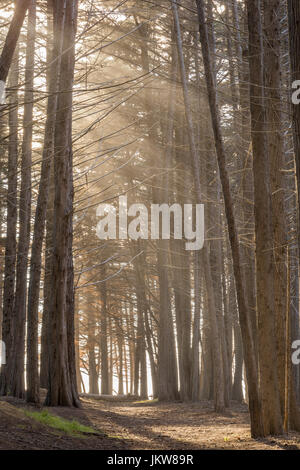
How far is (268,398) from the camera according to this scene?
9242mm

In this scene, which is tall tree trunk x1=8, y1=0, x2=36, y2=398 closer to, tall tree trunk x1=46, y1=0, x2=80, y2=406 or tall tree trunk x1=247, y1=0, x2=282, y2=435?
tall tree trunk x1=46, y1=0, x2=80, y2=406

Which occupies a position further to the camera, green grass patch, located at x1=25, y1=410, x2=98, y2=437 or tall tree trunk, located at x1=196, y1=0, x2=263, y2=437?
tall tree trunk, located at x1=196, y1=0, x2=263, y2=437

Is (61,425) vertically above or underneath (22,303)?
underneath

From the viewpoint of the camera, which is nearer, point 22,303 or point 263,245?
point 263,245

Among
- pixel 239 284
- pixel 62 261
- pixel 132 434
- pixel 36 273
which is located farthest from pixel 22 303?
pixel 239 284

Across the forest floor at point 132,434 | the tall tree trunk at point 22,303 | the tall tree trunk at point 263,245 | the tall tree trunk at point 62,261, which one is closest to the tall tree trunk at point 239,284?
the tall tree trunk at point 263,245

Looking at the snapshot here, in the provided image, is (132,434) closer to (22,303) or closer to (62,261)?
(62,261)

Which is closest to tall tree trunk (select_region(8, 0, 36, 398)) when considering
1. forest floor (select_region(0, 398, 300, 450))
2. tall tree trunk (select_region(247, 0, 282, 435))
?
forest floor (select_region(0, 398, 300, 450))

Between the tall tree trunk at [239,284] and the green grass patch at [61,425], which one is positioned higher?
the tall tree trunk at [239,284]

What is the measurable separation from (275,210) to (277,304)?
5.29 feet

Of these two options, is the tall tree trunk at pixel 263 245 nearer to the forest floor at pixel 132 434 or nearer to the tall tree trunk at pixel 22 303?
the forest floor at pixel 132 434

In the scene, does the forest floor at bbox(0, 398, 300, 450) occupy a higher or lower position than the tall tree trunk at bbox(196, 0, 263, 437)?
lower

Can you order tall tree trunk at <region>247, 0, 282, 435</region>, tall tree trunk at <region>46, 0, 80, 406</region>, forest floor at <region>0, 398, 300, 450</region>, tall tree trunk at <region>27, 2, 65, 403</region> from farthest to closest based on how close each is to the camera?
tall tree trunk at <region>46, 0, 80, 406</region> → tall tree trunk at <region>27, 2, 65, 403</region> → tall tree trunk at <region>247, 0, 282, 435</region> → forest floor at <region>0, 398, 300, 450</region>
